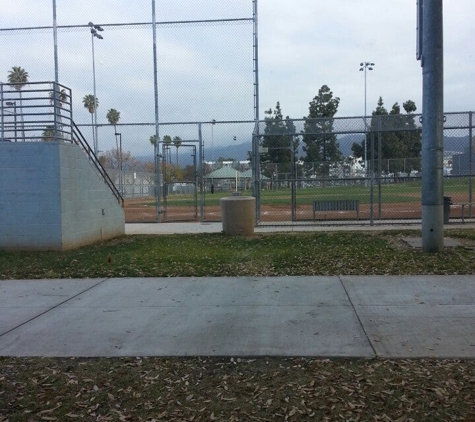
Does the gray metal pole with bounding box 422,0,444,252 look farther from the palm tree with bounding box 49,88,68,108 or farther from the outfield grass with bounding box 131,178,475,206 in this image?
the palm tree with bounding box 49,88,68,108

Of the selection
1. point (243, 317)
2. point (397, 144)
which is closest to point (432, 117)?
point (243, 317)

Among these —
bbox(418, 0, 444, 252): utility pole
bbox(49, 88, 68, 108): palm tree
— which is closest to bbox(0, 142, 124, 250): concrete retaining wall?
bbox(49, 88, 68, 108): palm tree

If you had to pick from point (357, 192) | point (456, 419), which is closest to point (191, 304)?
point (456, 419)

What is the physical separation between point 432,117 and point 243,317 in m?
6.23

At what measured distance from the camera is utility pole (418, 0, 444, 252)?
32.7ft

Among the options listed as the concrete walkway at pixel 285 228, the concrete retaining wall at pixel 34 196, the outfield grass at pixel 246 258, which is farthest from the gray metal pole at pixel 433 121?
the concrete retaining wall at pixel 34 196

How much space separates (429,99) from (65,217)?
8.36 metres

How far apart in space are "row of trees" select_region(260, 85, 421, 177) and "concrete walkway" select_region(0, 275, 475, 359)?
804cm

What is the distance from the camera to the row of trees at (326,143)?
15469 mm

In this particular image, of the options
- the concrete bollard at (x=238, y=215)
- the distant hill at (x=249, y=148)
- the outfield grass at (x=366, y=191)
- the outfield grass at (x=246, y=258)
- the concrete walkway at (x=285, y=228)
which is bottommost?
the outfield grass at (x=246, y=258)

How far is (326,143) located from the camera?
1667cm

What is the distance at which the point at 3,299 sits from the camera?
7656 millimetres

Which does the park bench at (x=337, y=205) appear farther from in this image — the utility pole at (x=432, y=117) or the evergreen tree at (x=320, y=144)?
the utility pole at (x=432, y=117)

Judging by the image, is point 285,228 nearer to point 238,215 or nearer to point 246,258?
point 238,215
